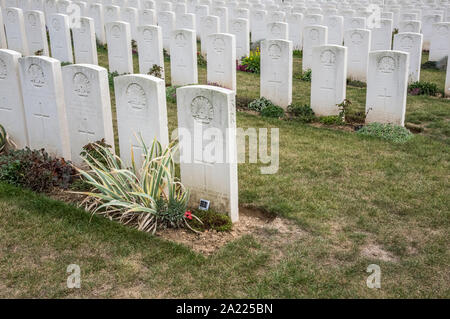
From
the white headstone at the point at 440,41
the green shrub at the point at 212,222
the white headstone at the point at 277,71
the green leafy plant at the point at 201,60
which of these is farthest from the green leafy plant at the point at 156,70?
the white headstone at the point at 440,41

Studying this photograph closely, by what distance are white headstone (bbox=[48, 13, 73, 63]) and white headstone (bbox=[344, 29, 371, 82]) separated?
6.62m

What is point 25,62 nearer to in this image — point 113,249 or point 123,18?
point 113,249

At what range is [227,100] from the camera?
5.24m

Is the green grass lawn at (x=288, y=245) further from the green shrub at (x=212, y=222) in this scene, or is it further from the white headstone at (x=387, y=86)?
the white headstone at (x=387, y=86)

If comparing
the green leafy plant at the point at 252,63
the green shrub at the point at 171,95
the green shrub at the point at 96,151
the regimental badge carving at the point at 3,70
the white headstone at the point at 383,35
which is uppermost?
the regimental badge carving at the point at 3,70

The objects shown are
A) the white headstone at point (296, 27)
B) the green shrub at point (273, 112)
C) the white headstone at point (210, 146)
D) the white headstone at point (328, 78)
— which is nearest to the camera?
the white headstone at point (210, 146)

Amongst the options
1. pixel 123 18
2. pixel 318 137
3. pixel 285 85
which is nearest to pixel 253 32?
pixel 123 18

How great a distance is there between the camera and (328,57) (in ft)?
29.2

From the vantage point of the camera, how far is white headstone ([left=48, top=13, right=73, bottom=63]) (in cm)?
1189

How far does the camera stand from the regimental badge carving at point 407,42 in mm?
11125

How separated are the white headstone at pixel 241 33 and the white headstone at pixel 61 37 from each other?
436 centimetres

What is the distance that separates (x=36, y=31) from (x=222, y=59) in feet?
17.8

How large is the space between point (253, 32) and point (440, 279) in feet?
38.6

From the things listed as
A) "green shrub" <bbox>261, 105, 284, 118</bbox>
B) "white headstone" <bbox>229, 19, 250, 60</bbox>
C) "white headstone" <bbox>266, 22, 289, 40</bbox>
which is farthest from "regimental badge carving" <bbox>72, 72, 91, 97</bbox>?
"white headstone" <bbox>229, 19, 250, 60</bbox>
